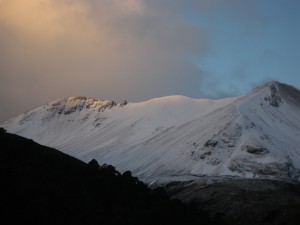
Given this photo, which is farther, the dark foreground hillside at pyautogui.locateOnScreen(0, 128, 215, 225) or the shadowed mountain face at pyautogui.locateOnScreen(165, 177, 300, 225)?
the shadowed mountain face at pyautogui.locateOnScreen(165, 177, 300, 225)

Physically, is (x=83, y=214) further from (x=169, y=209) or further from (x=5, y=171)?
(x=169, y=209)

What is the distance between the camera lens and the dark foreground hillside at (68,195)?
89.9m

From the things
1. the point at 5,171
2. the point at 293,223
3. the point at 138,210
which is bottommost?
the point at 293,223

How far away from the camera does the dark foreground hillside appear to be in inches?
3538

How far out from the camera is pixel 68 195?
10525cm

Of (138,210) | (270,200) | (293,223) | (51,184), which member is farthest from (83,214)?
(270,200)

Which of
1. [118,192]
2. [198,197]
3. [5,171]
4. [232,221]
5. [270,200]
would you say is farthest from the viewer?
[198,197]

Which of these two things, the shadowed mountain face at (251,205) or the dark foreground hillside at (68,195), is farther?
the shadowed mountain face at (251,205)

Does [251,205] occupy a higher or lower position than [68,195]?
lower

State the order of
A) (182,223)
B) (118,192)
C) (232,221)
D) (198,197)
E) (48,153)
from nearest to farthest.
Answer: (182,223), (118,192), (48,153), (232,221), (198,197)

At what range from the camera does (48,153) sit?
435 ft

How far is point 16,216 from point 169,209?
131 ft

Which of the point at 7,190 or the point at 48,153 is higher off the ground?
the point at 48,153

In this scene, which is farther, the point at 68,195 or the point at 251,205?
the point at 251,205
